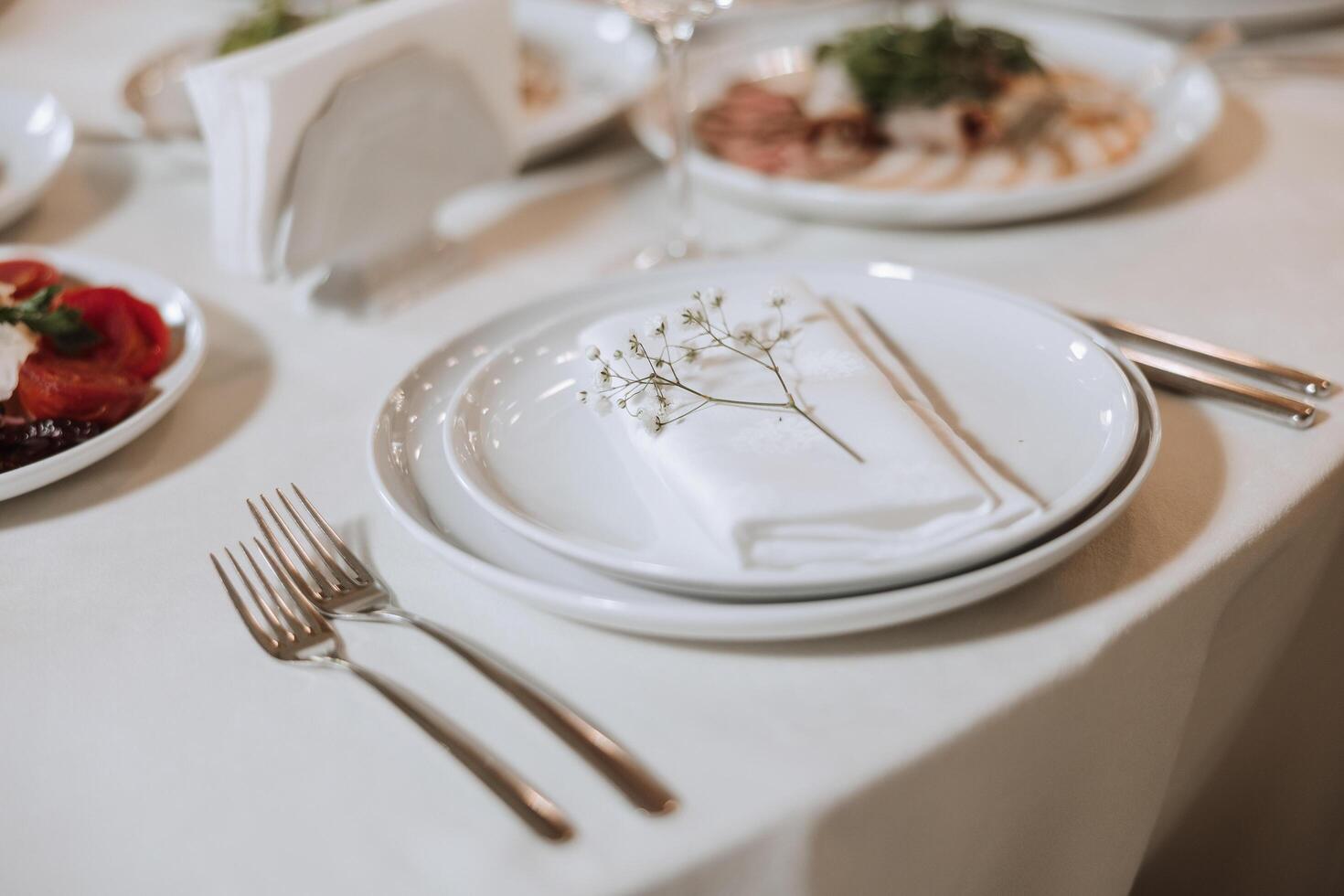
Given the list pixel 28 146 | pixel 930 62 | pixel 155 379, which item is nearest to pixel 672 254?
pixel 930 62

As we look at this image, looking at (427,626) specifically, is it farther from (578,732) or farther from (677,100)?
(677,100)

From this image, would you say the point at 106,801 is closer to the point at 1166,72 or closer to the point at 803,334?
the point at 803,334

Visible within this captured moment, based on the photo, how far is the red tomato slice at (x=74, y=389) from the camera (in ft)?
2.88

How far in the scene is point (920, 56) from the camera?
1378 millimetres

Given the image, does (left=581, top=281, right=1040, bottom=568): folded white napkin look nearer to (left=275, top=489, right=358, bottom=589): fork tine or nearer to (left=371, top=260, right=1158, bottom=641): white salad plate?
(left=371, top=260, right=1158, bottom=641): white salad plate

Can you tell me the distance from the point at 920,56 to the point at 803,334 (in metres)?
0.73

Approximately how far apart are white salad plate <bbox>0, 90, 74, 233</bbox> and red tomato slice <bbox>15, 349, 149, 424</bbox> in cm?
55

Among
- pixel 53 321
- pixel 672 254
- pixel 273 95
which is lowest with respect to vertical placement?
pixel 672 254

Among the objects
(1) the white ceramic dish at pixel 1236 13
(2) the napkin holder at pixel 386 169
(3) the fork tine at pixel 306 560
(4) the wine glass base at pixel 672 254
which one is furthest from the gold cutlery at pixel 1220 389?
(1) the white ceramic dish at pixel 1236 13

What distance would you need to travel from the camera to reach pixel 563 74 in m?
1.71

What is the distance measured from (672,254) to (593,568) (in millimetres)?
646

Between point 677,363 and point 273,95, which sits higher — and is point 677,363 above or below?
below

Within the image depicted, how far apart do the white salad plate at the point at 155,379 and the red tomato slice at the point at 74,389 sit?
2 cm

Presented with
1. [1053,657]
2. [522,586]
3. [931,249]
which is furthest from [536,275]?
[1053,657]
